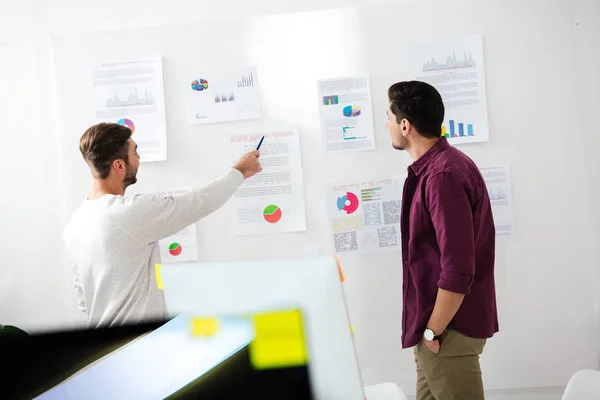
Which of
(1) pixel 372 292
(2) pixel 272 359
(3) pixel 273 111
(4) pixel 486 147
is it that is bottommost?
(1) pixel 372 292

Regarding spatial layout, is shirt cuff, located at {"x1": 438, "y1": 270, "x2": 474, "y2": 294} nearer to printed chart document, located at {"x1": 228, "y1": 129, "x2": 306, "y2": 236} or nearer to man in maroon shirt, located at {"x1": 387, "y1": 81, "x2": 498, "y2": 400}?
man in maroon shirt, located at {"x1": 387, "y1": 81, "x2": 498, "y2": 400}

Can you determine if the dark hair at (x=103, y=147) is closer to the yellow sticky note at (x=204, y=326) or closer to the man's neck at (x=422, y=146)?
the man's neck at (x=422, y=146)

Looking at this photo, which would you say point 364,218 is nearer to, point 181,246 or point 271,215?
point 271,215

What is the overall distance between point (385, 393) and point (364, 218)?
78 centimetres

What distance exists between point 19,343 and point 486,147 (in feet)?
6.56

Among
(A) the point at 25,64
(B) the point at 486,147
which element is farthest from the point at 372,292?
(A) the point at 25,64

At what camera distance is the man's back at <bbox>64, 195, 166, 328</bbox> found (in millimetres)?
1714

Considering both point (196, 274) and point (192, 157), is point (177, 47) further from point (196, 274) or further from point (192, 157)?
point (196, 274)

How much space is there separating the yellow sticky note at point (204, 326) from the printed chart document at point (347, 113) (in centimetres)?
162

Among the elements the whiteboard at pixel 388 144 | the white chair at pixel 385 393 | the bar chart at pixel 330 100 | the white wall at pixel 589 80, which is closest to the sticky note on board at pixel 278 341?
the white chair at pixel 385 393

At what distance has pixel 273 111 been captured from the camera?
96.3 inches

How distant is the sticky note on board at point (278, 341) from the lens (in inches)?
31.1

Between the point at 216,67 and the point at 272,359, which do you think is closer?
the point at 272,359

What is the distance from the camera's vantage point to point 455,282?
1.62 meters
